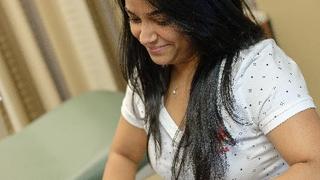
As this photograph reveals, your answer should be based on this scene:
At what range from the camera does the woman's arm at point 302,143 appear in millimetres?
852

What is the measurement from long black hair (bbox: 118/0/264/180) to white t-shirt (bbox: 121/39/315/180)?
18mm

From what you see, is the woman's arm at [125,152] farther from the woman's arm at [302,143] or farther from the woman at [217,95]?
the woman's arm at [302,143]

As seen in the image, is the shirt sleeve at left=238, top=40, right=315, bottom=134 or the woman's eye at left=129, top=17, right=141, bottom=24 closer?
the shirt sleeve at left=238, top=40, right=315, bottom=134

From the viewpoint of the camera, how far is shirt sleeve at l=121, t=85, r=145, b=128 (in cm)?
120

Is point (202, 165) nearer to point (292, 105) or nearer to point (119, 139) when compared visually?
point (292, 105)

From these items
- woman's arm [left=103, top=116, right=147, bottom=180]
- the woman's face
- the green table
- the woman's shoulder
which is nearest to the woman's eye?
the woman's face

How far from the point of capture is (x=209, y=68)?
99cm

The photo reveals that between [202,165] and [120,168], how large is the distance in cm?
34

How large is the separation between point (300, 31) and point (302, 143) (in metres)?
0.79

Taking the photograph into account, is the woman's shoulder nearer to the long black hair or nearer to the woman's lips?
the long black hair

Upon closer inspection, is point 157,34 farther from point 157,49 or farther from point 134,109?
point 134,109

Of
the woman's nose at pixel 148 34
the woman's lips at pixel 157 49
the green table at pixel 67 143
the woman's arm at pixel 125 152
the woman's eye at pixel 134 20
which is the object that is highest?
the woman's eye at pixel 134 20

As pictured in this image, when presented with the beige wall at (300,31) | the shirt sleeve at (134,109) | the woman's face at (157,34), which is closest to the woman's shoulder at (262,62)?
the woman's face at (157,34)

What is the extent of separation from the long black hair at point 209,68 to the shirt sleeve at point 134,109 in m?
0.17
